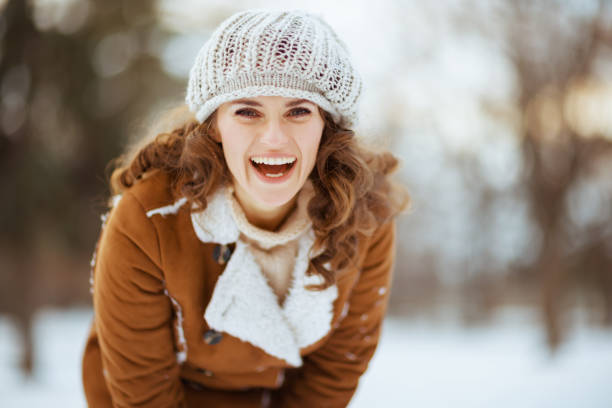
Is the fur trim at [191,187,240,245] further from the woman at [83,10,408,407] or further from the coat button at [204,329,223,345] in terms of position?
the coat button at [204,329,223,345]

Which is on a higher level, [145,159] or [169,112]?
[169,112]

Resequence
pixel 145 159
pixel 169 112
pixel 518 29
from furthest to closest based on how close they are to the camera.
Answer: pixel 518 29, pixel 169 112, pixel 145 159

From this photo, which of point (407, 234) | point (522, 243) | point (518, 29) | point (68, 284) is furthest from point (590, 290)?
point (68, 284)

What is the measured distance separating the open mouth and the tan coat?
185 mm

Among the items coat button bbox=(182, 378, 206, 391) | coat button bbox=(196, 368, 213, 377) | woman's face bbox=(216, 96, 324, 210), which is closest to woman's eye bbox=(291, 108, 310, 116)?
woman's face bbox=(216, 96, 324, 210)

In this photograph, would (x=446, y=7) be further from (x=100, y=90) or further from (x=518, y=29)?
(x=100, y=90)

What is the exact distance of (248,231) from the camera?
4.38ft

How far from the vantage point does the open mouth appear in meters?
1.22

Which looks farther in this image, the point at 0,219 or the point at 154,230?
the point at 0,219

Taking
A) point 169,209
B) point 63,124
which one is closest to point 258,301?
point 169,209

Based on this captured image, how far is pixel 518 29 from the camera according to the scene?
4125mm

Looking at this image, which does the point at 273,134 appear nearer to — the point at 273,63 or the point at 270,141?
the point at 270,141

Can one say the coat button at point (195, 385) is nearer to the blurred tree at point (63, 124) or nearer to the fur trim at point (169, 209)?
the fur trim at point (169, 209)

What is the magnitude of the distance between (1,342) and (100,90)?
3.77 meters
